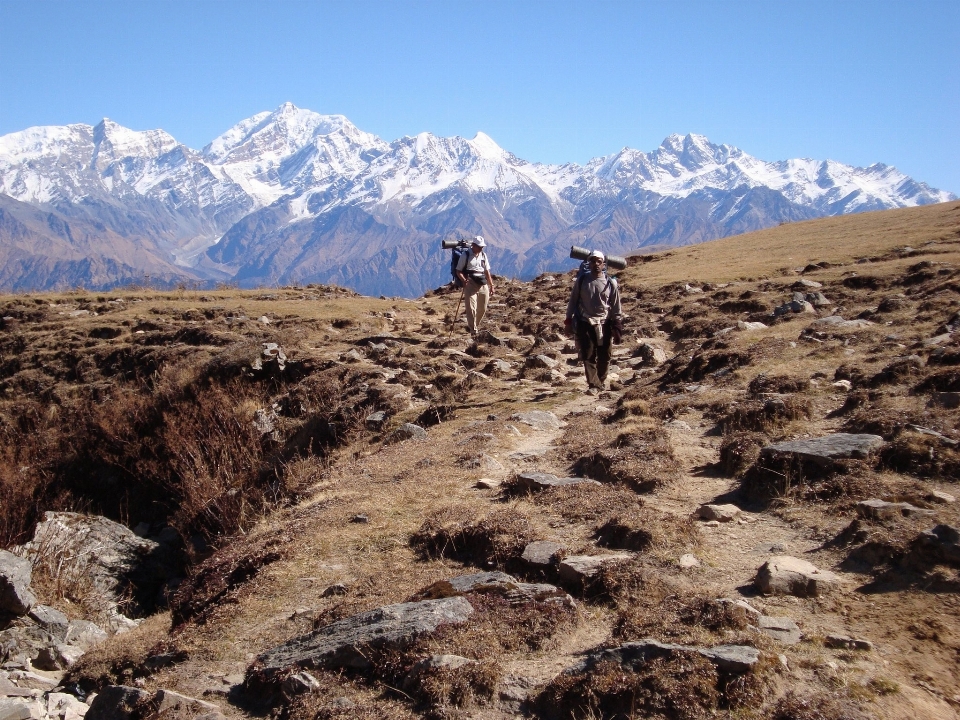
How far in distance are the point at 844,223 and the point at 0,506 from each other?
48.6 meters

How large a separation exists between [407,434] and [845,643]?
8657 mm

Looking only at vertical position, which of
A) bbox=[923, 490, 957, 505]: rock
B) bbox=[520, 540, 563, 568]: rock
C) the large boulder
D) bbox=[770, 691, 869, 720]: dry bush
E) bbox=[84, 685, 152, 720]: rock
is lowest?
the large boulder

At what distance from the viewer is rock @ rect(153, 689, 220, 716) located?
5.84m

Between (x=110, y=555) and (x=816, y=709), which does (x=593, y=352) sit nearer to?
(x=110, y=555)

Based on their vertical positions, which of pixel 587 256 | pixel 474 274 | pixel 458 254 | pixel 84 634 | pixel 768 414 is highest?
pixel 458 254

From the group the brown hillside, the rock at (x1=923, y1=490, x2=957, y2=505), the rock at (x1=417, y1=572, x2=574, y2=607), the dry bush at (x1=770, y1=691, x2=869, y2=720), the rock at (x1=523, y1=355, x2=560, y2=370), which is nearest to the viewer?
the dry bush at (x1=770, y1=691, x2=869, y2=720)

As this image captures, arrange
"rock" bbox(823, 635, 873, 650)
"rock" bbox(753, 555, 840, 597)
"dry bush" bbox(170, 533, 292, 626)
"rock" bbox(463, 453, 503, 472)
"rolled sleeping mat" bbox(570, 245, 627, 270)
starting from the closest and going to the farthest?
"rock" bbox(823, 635, 873, 650) → "rock" bbox(753, 555, 840, 597) → "dry bush" bbox(170, 533, 292, 626) → "rock" bbox(463, 453, 503, 472) → "rolled sleeping mat" bbox(570, 245, 627, 270)

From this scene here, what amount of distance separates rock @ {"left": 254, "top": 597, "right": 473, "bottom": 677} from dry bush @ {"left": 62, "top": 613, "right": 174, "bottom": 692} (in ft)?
3.92

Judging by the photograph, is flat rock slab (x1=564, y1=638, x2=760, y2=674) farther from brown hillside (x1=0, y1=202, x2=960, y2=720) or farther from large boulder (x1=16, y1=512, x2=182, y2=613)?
large boulder (x1=16, y1=512, x2=182, y2=613)

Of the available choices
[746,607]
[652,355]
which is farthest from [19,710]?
[652,355]

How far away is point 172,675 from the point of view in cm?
657

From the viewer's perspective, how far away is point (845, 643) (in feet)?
18.0

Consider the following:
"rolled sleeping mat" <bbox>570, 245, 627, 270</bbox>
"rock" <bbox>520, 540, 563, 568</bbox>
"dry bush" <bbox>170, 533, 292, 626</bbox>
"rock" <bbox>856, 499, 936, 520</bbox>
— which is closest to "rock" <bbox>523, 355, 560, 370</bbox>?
A: "rolled sleeping mat" <bbox>570, 245, 627, 270</bbox>

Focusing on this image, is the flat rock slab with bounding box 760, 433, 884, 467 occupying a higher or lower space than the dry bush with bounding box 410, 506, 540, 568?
higher
